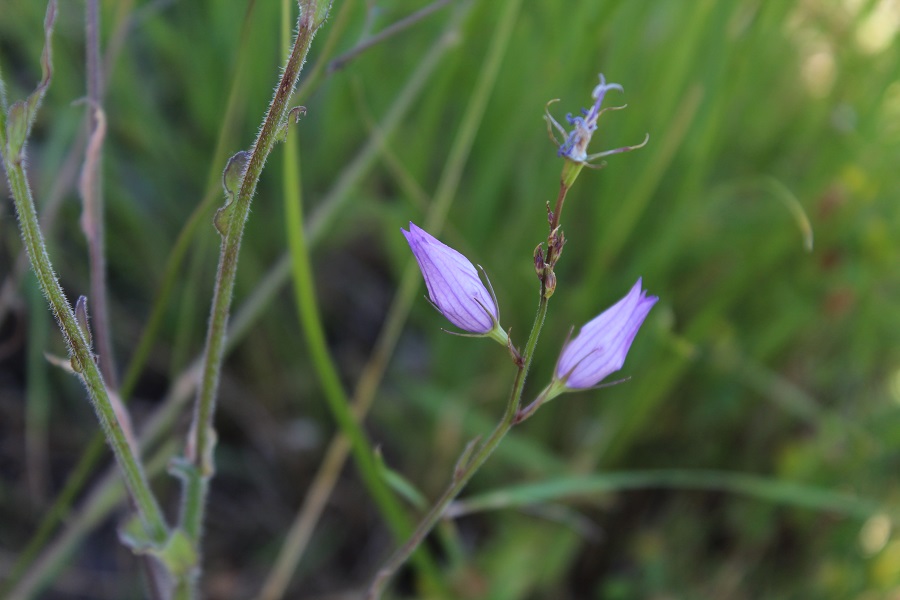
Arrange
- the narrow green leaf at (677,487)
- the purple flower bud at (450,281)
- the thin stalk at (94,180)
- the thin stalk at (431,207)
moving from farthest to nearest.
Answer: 1. the thin stalk at (431,207)
2. the narrow green leaf at (677,487)
3. the thin stalk at (94,180)
4. the purple flower bud at (450,281)

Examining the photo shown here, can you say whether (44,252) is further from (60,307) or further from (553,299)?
(553,299)

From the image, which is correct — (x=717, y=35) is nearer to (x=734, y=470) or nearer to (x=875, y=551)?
(x=734, y=470)

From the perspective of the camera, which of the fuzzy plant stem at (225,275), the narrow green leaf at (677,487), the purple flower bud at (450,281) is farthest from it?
the narrow green leaf at (677,487)

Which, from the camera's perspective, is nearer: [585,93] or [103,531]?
[585,93]

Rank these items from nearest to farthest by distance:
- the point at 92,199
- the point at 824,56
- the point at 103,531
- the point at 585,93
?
the point at 92,199 < the point at 585,93 < the point at 103,531 < the point at 824,56

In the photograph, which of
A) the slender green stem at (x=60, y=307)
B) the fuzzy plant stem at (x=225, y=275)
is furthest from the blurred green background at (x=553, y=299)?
the slender green stem at (x=60, y=307)

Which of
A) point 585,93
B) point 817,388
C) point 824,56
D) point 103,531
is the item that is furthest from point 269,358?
point 824,56

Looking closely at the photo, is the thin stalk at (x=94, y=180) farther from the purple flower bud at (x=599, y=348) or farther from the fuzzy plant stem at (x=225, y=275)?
the purple flower bud at (x=599, y=348)

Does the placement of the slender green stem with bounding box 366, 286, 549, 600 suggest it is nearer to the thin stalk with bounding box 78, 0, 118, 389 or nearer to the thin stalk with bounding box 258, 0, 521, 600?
the thin stalk with bounding box 78, 0, 118, 389
